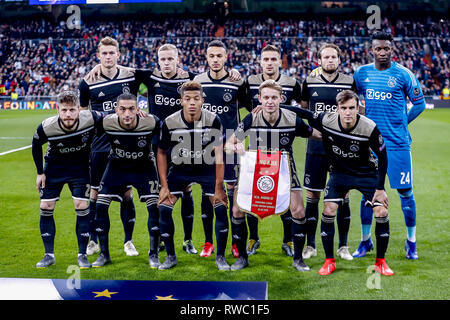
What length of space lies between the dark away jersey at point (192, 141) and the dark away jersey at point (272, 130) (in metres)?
0.29

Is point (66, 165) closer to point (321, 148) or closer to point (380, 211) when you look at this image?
point (321, 148)

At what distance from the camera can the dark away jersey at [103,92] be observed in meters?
6.01

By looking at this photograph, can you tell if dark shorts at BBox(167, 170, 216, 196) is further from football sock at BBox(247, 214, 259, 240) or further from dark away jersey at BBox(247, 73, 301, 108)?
dark away jersey at BBox(247, 73, 301, 108)

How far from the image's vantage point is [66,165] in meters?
5.54

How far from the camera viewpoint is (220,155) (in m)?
5.45

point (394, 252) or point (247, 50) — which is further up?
point (247, 50)

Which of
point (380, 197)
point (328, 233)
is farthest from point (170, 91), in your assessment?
point (380, 197)

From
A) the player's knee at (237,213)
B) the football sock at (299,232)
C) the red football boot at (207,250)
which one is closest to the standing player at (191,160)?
the player's knee at (237,213)

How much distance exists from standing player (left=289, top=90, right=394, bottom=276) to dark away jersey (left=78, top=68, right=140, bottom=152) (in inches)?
83.2

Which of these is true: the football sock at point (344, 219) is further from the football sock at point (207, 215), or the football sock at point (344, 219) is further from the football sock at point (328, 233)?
the football sock at point (207, 215)

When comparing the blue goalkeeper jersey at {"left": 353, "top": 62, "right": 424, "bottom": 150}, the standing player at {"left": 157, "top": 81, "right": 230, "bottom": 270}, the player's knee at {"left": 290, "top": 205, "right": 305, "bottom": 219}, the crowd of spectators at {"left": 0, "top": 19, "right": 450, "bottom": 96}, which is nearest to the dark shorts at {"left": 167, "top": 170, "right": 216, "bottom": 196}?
the standing player at {"left": 157, "top": 81, "right": 230, "bottom": 270}
